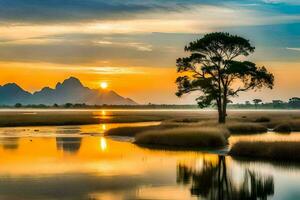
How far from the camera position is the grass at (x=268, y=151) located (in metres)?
41.9

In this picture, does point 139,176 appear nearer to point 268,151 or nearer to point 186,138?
point 268,151

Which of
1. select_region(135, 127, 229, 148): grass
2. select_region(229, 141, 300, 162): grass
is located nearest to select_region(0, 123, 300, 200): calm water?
select_region(229, 141, 300, 162): grass

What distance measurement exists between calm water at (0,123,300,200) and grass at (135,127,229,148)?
5.97 metres

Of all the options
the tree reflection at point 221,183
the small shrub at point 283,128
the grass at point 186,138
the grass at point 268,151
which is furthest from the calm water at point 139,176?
the small shrub at point 283,128

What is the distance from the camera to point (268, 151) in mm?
43375

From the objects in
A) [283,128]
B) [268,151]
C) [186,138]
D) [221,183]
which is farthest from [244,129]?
[221,183]

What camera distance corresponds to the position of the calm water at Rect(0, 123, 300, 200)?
2795 cm

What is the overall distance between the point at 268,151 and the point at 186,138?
14218 millimetres

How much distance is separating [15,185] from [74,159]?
1398cm

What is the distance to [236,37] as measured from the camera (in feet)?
268

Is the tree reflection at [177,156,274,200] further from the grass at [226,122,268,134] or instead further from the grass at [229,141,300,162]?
the grass at [226,122,268,134]

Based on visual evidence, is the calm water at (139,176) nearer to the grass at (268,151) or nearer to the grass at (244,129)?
the grass at (268,151)

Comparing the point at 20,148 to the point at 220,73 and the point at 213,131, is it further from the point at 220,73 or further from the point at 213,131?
the point at 220,73

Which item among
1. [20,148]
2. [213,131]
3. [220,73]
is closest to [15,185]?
[20,148]
